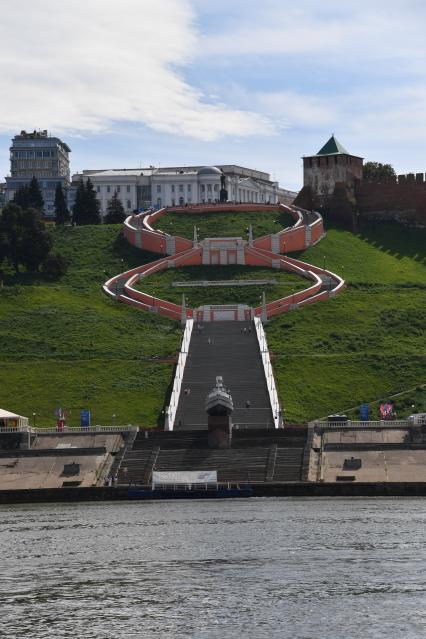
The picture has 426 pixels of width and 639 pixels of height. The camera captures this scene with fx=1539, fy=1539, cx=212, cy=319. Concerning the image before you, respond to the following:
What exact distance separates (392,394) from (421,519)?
102 feet

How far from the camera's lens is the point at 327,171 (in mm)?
141250

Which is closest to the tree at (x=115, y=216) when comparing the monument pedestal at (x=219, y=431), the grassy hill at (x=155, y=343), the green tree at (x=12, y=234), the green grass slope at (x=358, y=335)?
the grassy hill at (x=155, y=343)

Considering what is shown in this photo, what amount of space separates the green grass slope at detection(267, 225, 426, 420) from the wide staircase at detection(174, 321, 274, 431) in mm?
1614

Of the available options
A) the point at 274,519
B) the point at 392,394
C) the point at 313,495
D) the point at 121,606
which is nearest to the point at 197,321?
the point at 392,394

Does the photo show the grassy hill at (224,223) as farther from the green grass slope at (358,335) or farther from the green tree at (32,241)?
the green tree at (32,241)

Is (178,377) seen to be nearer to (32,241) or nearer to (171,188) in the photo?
(32,241)

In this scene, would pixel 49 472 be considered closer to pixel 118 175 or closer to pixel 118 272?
pixel 118 272

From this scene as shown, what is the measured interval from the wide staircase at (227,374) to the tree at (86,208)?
4395cm

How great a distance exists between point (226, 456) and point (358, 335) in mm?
28900

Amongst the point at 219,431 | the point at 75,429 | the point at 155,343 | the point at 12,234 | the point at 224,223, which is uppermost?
the point at 224,223

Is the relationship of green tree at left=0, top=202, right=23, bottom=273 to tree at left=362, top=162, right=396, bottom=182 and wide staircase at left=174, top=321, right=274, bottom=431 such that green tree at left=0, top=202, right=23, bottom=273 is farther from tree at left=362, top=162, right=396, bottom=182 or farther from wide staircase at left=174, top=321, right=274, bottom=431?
tree at left=362, top=162, right=396, bottom=182

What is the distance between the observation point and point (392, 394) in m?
89.1

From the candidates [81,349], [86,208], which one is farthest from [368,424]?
[86,208]

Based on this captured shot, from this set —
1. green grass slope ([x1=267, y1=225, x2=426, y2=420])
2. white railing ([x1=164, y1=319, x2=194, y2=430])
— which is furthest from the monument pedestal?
green grass slope ([x1=267, y1=225, x2=426, y2=420])
